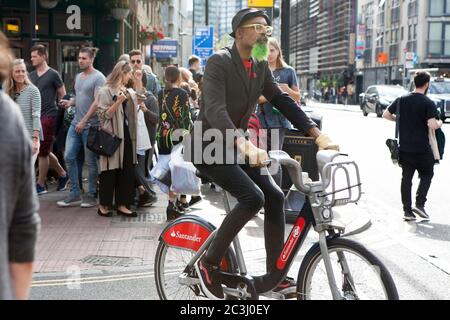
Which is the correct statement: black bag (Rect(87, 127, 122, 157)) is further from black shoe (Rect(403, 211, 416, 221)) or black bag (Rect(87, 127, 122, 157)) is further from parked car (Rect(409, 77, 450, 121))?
parked car (Rect(409, 77, 450, 121))

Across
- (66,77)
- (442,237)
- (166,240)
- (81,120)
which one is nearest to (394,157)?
(442,237)

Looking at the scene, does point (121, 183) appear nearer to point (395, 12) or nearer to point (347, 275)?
point (347, 275)

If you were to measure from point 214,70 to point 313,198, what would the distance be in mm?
922

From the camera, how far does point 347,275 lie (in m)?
3.85

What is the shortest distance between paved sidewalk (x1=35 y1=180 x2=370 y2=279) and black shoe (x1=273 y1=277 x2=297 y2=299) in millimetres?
797

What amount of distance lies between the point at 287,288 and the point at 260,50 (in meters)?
1.38

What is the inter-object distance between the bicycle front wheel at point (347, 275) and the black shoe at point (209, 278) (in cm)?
52

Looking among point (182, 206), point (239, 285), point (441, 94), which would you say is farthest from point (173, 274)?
point (441, 94)

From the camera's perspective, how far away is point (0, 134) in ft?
6.17

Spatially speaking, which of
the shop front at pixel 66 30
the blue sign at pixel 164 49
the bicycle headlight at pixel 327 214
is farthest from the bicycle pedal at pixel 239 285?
the blue sign at pixel 164 49

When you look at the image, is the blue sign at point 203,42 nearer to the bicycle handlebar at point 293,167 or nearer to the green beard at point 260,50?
the green beard at point 260,50

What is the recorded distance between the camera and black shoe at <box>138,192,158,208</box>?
9.59m

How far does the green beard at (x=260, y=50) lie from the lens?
13.8 ft

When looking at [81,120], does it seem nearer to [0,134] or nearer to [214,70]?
[214,70]
